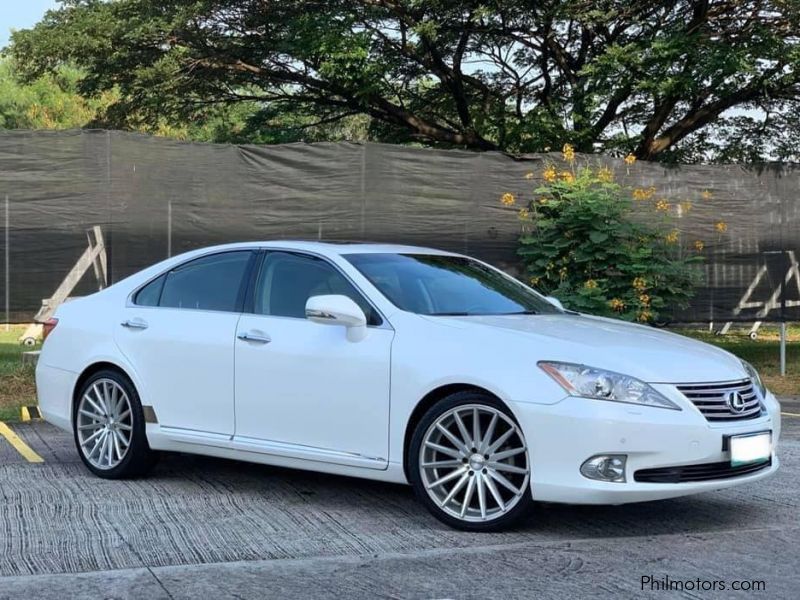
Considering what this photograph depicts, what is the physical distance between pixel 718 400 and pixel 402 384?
1598mm

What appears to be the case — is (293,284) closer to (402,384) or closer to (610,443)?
(402,384)

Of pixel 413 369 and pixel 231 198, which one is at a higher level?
pixel 231 198

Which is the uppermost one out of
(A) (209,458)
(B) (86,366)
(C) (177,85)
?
(C) (177,85)

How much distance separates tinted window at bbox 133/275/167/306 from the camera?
7.18 m

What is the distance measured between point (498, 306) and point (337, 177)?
5.24 metres

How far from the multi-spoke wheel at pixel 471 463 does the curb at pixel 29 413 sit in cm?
506

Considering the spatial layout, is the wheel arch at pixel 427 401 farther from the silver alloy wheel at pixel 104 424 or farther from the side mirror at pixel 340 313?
the silver alloy wheel at pixel 104 424

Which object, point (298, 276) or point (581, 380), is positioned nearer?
point (581, 380)

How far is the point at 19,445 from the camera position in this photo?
325 inches

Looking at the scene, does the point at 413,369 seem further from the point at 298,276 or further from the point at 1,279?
the point at 1,279

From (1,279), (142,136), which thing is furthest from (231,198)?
(1,279)

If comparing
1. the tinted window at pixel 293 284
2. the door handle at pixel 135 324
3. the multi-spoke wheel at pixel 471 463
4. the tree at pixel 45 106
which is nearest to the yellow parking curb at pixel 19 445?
the door handle at pixel 135 324

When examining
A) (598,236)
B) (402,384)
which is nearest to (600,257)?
(598,236)

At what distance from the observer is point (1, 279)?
1030cm
